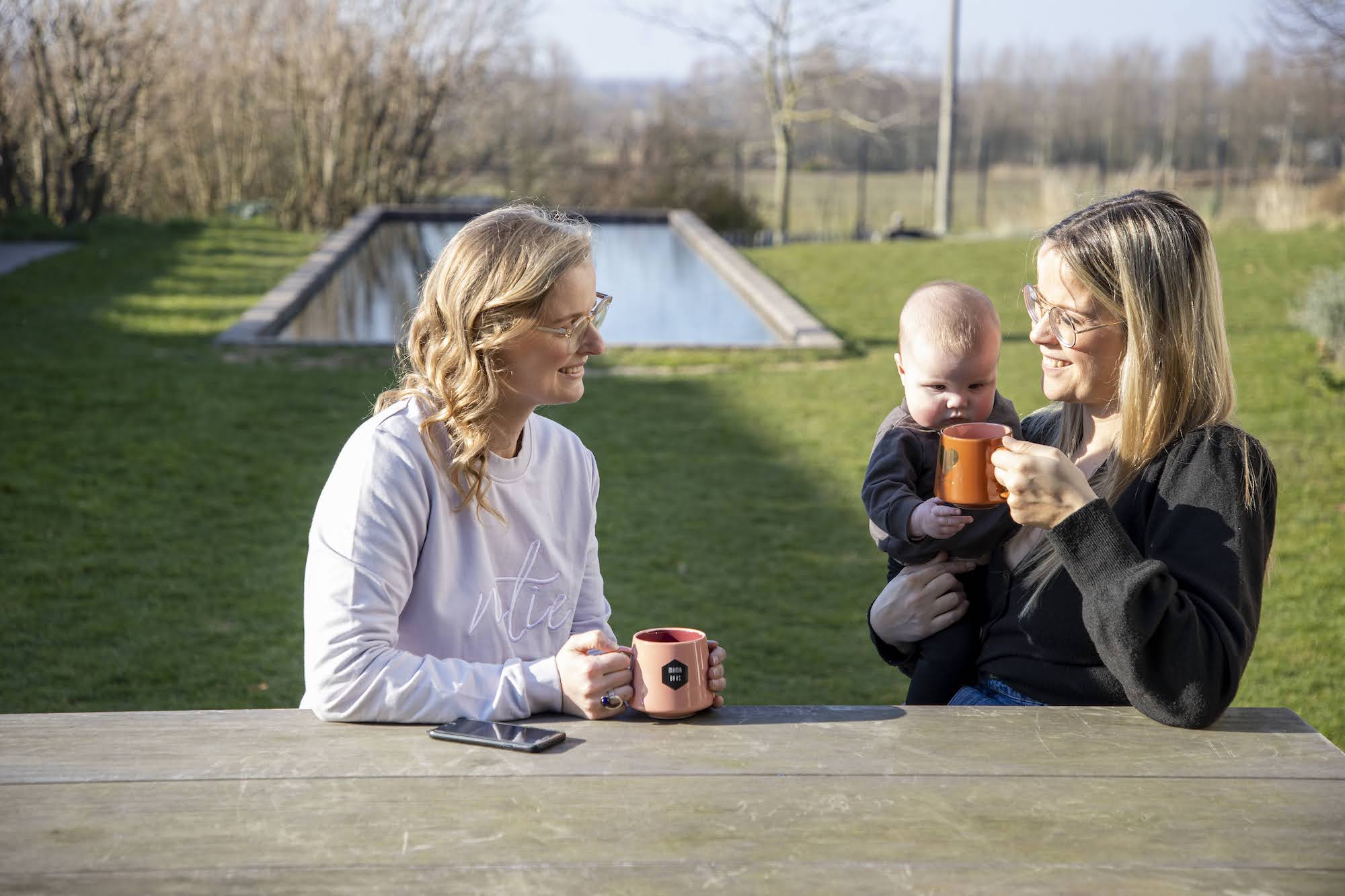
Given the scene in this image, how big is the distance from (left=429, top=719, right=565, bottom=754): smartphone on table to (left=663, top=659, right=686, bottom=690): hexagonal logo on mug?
15cm

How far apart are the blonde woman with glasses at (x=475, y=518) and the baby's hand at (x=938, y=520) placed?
0.43 metres

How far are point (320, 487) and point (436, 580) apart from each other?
410 centimetres

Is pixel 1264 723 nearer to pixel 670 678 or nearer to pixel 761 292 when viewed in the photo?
pixel 670 678

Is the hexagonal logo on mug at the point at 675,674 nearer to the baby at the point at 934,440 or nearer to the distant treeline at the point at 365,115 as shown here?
the baby at the point at 934,440

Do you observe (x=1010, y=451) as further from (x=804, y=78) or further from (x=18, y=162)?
(x=804, y=78)

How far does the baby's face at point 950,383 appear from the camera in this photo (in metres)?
2.25

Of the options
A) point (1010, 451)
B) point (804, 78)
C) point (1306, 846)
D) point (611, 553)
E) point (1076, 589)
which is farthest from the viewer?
point (804, 78)

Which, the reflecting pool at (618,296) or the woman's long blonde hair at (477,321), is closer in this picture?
the woman's long blonde hair at (477,321)

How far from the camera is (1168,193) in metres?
1.96

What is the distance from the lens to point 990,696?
2.07 meters

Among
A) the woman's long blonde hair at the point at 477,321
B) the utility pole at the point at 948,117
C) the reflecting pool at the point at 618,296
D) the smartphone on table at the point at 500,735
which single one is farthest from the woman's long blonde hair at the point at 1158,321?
the utility pole at the point at 948,117

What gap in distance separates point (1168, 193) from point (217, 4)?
1626 centimetres

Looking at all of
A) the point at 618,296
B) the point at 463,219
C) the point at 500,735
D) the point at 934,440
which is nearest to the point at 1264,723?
the point at 934,440

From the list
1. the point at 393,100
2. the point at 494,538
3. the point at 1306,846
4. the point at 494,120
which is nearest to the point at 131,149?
the point at 393,100
